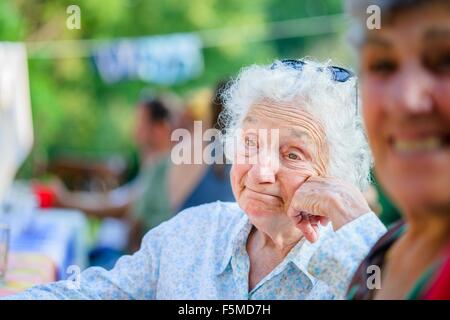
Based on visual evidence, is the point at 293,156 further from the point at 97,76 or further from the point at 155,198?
the point at 97,76

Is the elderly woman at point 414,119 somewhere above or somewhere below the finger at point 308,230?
above

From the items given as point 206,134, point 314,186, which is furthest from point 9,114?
point 314,186

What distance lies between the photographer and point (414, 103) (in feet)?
3.17

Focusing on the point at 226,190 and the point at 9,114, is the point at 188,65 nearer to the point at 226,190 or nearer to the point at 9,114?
the point at 9,114

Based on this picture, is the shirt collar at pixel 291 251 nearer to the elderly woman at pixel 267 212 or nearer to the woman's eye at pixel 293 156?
the elderly woman at pixel 267 212

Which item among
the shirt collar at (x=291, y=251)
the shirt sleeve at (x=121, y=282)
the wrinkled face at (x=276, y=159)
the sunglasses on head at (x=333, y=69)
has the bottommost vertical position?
the shirt sleeve at (x=121, y=282)

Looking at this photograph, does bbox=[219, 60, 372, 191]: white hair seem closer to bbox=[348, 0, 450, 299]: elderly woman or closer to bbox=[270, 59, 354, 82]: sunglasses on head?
bbox=[270, 59, 354, 82]: sunglasses on head

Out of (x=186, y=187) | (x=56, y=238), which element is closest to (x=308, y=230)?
(x=56, y=238)

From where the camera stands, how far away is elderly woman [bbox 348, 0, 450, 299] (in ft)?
3.16

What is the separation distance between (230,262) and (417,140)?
1.57 feet

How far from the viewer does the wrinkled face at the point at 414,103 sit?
0.96 m

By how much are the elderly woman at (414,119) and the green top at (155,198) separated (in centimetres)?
236

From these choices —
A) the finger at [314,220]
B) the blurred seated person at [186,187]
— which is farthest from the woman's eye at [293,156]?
the blurred seated person at [186,187]

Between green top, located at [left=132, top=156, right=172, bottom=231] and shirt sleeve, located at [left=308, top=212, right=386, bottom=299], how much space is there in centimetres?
222
